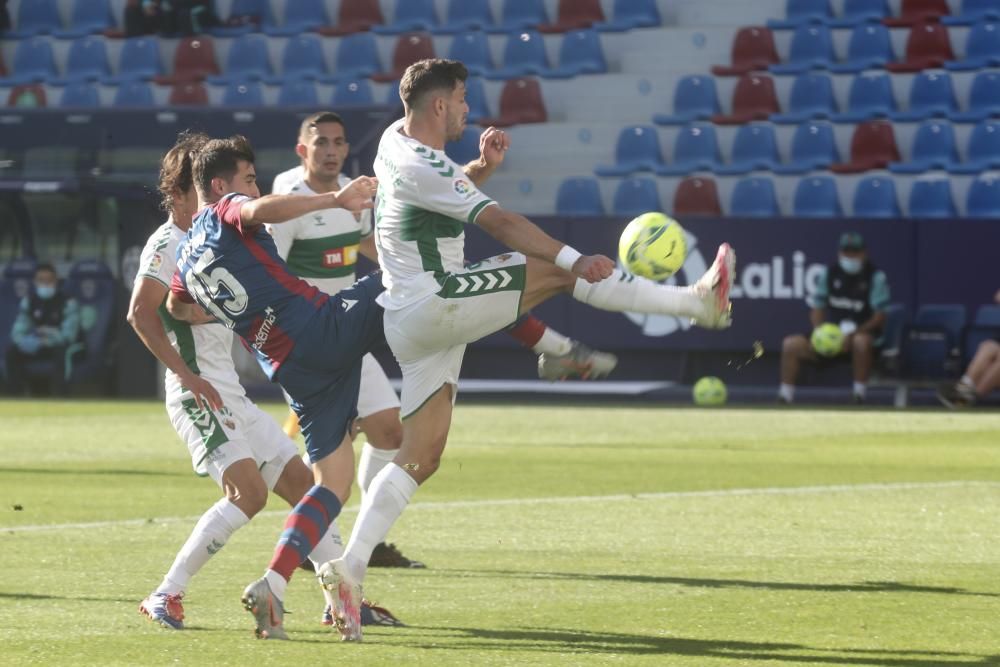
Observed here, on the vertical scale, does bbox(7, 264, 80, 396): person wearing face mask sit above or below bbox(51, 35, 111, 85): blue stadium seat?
below

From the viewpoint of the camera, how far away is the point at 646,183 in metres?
22.4

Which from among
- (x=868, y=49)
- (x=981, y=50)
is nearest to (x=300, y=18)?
(x=868, y=49)

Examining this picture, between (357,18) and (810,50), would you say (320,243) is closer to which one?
(810,50)

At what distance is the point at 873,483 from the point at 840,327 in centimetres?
759

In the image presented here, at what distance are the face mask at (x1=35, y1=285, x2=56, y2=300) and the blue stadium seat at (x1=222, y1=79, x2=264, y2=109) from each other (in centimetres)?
492

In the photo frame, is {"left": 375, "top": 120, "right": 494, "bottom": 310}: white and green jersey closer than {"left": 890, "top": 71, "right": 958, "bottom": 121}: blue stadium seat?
Yes

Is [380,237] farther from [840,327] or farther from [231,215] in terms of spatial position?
[840,327]

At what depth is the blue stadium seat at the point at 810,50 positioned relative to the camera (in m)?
23.0

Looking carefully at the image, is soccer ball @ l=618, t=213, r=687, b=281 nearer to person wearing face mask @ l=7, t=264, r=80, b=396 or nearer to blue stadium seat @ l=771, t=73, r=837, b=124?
person wearing face mask @ l=7, t=264, r=80, b=396

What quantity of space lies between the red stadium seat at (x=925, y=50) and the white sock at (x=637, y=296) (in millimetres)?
16682

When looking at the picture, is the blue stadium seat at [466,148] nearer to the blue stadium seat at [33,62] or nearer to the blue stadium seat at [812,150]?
the blue stadium seat at [812,150]

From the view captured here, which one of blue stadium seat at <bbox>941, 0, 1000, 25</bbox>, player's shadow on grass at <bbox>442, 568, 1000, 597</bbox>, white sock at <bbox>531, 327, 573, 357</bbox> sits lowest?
player's shadow on grass at <bbox>442, 568, 1000, 597</bbox>

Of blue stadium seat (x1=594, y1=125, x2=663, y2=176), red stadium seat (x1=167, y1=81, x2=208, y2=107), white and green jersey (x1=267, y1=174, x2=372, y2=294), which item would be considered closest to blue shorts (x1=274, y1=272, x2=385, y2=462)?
white and green jersey (x1=267, y1=174, x2=372, y2=294)

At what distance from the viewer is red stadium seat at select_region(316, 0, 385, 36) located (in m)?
25.8
